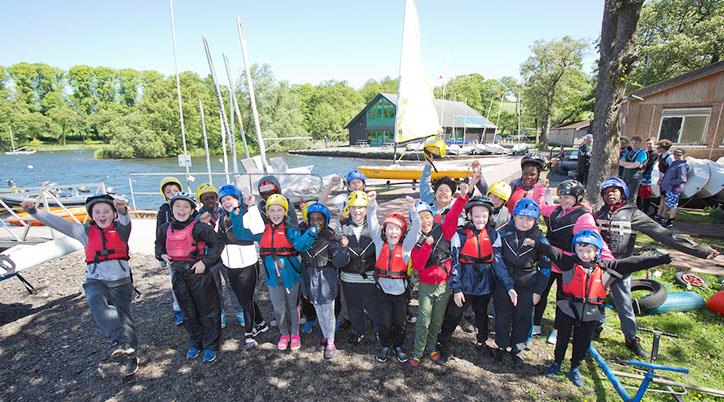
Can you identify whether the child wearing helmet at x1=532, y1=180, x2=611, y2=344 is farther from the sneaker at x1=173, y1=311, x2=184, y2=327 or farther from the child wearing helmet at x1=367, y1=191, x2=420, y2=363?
the sneaker at x1=173, y1=311, x2=184, y2=327

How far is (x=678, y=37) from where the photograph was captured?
75.9 feet

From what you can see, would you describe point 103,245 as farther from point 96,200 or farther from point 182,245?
point 182,245

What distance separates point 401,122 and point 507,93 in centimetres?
7756

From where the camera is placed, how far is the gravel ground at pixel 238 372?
339 centimetres

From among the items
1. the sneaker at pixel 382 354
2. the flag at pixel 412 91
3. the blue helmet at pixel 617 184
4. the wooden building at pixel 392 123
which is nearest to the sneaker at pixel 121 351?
the sneaker at pixel 382 354

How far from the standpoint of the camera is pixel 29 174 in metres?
35.3

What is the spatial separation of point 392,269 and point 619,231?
2.73m

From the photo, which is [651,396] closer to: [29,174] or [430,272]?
[430,272]

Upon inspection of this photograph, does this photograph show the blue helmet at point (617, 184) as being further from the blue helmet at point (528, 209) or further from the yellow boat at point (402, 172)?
the yellow boat at point (402, 172)

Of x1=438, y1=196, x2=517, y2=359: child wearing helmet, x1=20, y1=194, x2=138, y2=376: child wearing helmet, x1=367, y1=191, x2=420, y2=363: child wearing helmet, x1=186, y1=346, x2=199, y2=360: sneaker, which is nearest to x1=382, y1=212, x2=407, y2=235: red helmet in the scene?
x1=367, y1=191, x2=420, y2=363: child wearing helmet

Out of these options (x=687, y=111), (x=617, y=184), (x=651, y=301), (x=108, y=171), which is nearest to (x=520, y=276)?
(x=617, y=184)

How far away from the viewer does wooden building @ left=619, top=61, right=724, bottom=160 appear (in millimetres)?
11633

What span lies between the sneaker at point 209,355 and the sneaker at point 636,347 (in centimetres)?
515

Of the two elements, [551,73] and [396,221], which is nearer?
[396,221]
